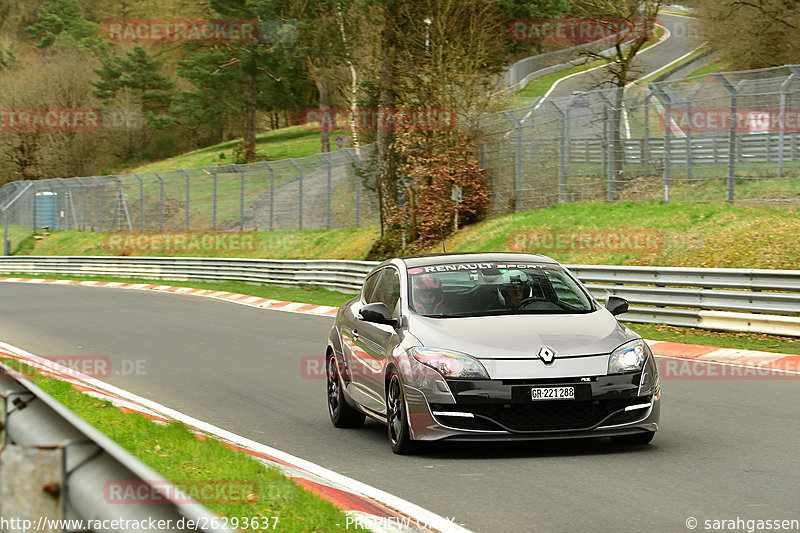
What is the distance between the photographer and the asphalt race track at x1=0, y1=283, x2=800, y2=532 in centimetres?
627

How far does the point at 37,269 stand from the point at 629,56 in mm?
28486

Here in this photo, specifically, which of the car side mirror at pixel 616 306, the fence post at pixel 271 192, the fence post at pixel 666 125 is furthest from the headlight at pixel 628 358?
the fence post at pixel 271 192

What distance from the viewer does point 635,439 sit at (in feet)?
27.1

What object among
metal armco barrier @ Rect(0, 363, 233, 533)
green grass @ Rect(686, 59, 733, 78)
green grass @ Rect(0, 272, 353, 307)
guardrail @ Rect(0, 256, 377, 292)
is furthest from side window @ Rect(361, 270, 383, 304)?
green grass @ Rect(686, 59, 733, 78)

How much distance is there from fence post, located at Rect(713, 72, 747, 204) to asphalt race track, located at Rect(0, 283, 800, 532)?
951 cm

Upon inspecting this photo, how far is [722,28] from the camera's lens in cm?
4928

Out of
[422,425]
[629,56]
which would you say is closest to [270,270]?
[629,56]

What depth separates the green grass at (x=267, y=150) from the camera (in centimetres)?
7500

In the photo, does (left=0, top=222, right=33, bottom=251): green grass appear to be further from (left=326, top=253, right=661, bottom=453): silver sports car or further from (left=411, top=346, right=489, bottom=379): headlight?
(left=411, top=346, right=489, bottom=379): headlight

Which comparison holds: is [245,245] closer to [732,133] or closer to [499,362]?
[732,133]

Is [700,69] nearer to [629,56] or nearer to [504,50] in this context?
[504,50]

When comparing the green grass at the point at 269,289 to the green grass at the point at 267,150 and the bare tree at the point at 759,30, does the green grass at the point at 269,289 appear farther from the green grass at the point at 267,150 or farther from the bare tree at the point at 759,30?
the green grass at the point at 267,150

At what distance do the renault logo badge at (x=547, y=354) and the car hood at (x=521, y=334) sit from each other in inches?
1.4

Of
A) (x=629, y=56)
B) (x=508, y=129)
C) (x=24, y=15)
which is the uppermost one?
(x=24, y=15)
